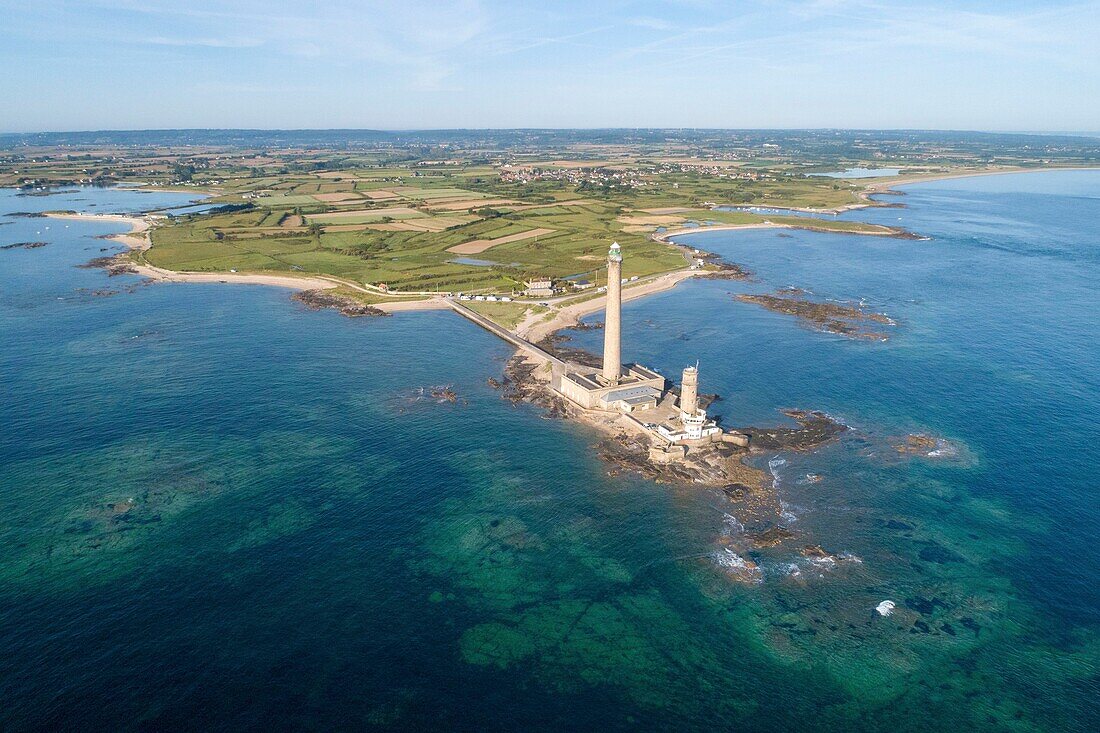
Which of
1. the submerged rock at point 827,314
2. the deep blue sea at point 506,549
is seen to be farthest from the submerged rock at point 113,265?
the submerged rock at point 827,314

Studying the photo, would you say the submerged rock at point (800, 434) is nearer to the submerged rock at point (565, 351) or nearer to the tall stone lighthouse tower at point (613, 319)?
the tall stone lighthouse tower at point (613, 319)

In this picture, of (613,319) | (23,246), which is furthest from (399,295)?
(23,246)

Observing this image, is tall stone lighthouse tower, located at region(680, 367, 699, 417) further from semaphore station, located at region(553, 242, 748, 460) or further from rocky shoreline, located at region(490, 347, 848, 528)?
rocky shoreline, located at region(490, 347, 848, 528)

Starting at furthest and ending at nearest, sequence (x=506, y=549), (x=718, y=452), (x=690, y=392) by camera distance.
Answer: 1. (x=690, y=392)
2. (x=718, y=452)
3. (x=506, y=549)

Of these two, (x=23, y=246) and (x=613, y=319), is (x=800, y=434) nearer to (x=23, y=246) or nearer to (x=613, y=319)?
(x=613, y=319)

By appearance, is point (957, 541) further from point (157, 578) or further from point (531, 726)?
point (157, 578)

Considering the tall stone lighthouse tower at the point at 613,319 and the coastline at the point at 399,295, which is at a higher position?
the tall stone lighthouse tower at the point at 613,319

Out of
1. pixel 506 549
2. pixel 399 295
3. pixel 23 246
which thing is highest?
pixel 23 246
